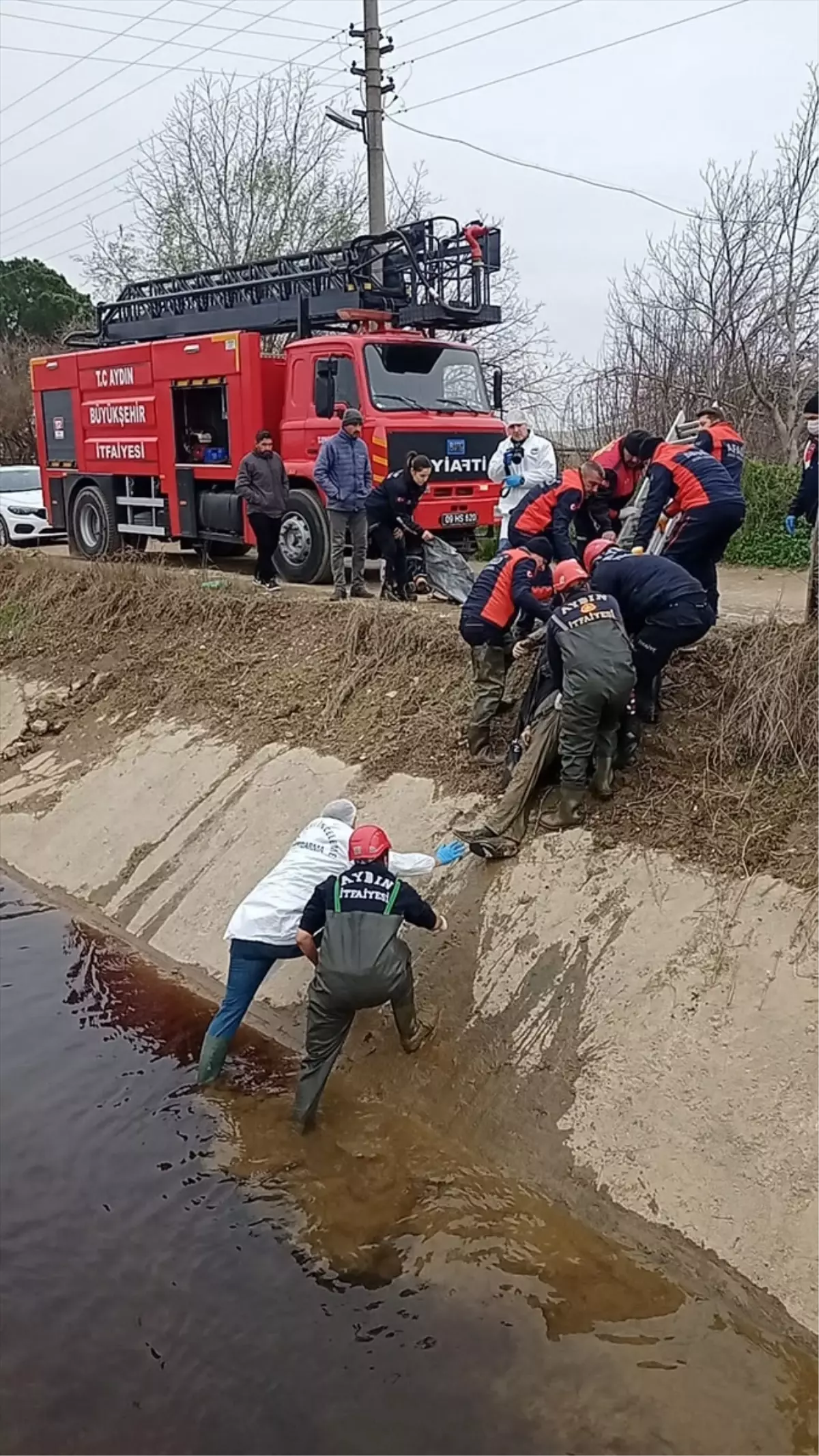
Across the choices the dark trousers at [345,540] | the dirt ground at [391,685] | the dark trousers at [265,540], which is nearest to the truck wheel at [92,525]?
the dirt ground at [391,685]

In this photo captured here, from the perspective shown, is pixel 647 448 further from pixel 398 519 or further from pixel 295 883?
pixel 295 883

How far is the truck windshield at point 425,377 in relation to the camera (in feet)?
40.2

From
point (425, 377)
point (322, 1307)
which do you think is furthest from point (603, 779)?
point (425, 377)

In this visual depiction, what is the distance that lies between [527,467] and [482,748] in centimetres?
276

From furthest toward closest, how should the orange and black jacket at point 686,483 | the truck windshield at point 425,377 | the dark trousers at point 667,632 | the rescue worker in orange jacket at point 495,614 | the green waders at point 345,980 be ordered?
the truck windshield at point 425,377
the rescue worker in orange jacket at point 495,614
the orange and black jacket at point 686,483
the dark trousers at point 667,632
the green waders at point 345,980

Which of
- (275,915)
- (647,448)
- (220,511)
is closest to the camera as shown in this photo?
(275,915)

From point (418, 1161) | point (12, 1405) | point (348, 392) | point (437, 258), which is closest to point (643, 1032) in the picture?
point (418, 1161)

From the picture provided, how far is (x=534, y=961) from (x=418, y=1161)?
1.31 metres

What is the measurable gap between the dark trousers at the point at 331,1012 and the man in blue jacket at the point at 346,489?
18.8 ft

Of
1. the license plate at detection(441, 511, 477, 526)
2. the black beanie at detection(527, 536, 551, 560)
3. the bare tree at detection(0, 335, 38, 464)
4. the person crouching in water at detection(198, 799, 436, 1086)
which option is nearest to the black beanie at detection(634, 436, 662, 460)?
the black beanie at detection(527, 536, 551, 560)

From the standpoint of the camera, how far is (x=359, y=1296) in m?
5.02

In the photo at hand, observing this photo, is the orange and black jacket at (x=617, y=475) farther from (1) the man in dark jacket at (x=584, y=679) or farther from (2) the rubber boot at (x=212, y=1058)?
(2) the rubber boot at (x=212, y=1058)

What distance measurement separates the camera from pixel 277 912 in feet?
21.2

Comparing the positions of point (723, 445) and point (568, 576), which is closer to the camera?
point (568, 576)
